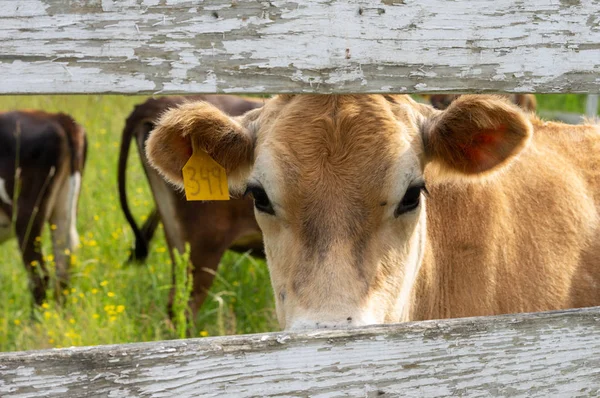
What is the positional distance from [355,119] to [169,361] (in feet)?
3.66

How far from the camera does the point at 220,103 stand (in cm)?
539

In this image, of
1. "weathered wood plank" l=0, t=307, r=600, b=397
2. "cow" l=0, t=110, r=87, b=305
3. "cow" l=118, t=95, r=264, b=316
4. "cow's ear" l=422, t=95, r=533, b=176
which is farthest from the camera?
"cow" l=0, t=110, r=87, b=305

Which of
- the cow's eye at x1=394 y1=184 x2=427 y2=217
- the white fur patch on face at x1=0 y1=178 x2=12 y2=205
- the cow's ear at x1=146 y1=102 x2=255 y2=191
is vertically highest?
the cow's ear at x1=146 y1=102 x2=255 y2=191

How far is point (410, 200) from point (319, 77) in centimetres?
91

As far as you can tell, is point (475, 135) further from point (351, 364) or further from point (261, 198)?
point (351, 364)

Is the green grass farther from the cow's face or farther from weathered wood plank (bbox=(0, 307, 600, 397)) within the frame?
weathered wood plank (bbox=(0, 307, 600, 397))

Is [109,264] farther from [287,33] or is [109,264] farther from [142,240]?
[287,33]

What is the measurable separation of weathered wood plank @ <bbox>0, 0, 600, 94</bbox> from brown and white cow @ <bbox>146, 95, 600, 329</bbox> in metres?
0.64

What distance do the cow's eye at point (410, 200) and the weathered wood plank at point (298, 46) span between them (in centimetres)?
74

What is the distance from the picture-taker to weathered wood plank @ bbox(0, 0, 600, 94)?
137cm

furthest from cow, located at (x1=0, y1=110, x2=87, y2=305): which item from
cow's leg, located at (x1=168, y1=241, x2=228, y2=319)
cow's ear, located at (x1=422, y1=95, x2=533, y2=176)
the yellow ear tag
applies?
cow's ear, located at (x1=422, y1=95, x2=533, y2=176)

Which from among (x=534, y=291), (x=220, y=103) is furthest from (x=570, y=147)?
(x=220, y=103)

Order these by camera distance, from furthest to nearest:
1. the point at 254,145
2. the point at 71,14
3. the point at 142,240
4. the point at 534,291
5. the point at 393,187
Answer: the point at 142,240 < the point at 534,291 < the point at 254,145 < the point at 393,187 < the point at 71,14

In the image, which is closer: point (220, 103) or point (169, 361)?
point (169, 361)
